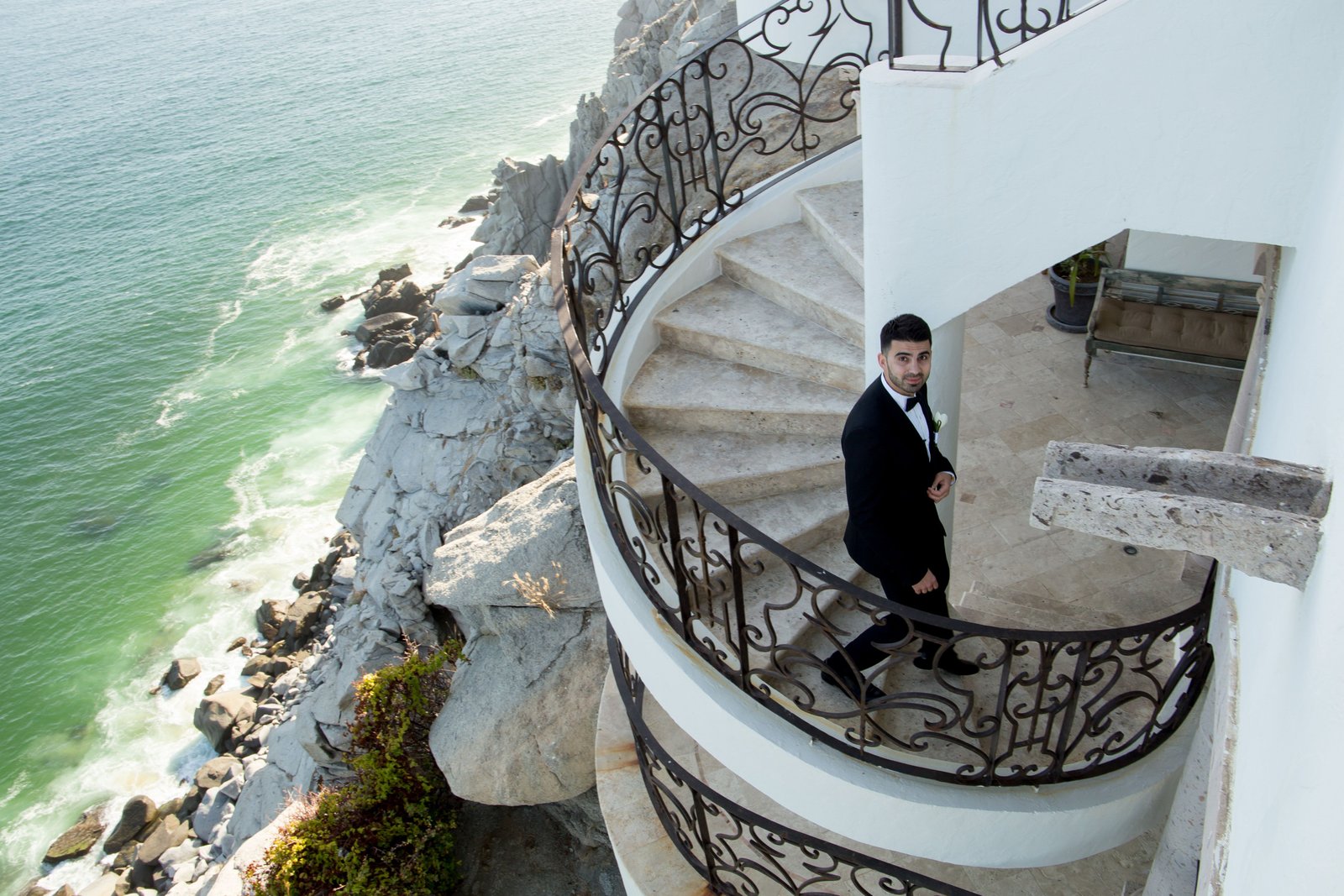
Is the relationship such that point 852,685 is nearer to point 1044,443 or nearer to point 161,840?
point 1044,443

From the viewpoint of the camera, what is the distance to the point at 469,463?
1630 centimetres

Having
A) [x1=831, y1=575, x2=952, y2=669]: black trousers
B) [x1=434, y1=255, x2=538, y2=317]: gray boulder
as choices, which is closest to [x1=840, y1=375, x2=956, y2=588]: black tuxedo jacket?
[x1=831, y1=575, x2=952, y2=669]: black trousers

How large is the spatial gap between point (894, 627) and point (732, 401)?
1.89 meters

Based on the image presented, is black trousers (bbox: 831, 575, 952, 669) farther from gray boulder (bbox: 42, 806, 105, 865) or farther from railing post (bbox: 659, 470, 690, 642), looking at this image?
gray boulder (bbox: 42, 806, 105, 865)

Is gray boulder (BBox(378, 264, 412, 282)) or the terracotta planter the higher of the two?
the terracotta planter

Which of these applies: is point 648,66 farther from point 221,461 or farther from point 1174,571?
point 1174,571

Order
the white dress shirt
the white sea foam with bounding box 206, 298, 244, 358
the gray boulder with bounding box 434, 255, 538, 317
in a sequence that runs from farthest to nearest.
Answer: the white sea foam with bounding box 206, 298, 244, 358 < the gray boulder with bounding box 434, 255, 538, 317 < the white dress shirt

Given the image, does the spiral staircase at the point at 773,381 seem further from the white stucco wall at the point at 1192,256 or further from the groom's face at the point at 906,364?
the white stucco wall at the point at 1192,256

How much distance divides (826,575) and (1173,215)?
196cm

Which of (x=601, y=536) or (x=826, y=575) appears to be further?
(x=601, y=536)

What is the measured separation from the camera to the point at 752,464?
5.54m

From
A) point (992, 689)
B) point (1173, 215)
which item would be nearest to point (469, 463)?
point (992, 689)

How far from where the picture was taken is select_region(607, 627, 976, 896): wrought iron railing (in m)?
4.64

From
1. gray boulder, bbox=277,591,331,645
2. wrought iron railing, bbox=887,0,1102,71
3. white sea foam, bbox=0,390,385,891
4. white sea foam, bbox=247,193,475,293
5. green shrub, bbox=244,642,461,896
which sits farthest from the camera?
white sea foam, bbox=247,193,475,293
